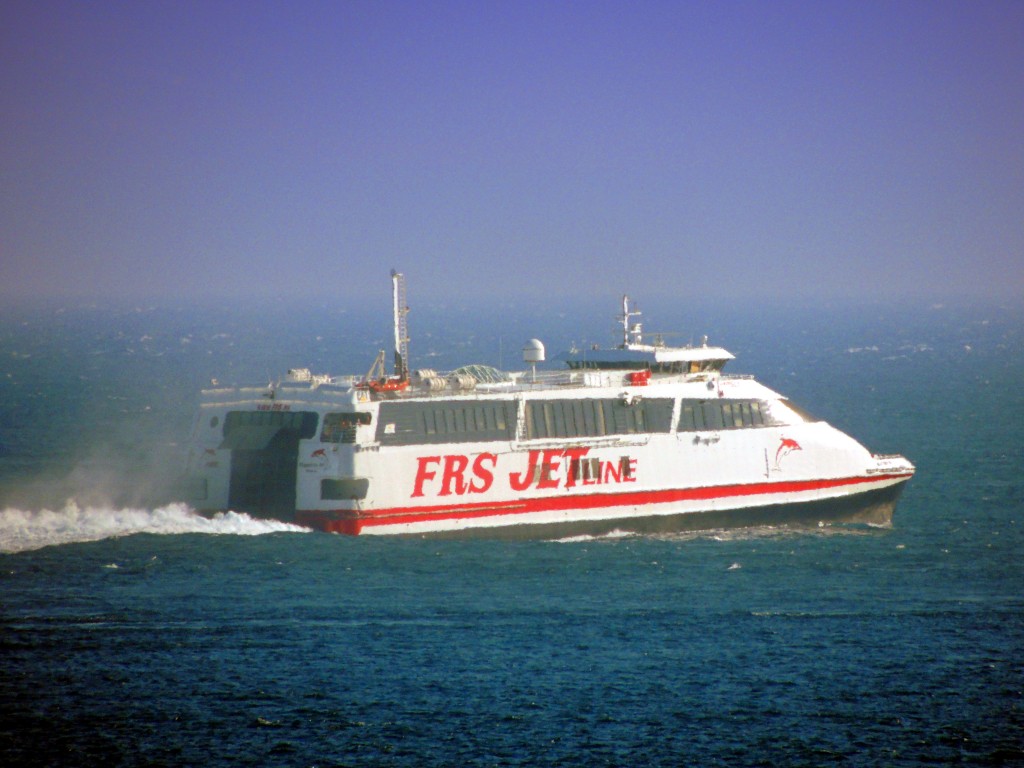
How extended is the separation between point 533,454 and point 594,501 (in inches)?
105

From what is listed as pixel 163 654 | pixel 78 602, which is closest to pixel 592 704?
pixel 163 654

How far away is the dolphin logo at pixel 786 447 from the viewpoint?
44625 mm

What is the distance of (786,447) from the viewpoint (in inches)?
1759

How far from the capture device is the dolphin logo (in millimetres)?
44625

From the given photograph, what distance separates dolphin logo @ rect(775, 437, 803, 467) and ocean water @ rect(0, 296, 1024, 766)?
2.63 m

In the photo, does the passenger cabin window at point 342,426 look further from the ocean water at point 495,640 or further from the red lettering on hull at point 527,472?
the ocean water at point 495,640

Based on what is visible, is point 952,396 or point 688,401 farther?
point 952,396

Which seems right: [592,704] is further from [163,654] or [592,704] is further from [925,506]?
[925,506]

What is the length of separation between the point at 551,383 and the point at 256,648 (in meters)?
16.1

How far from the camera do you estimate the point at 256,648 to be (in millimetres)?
30453

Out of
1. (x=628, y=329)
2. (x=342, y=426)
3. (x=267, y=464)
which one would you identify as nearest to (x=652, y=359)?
(x=628, y=329)

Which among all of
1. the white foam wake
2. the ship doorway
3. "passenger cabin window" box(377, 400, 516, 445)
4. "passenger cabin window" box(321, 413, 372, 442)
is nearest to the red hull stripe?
the ship doorway

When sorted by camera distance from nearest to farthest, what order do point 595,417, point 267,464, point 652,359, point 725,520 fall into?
1. point 267,464
2. point 595,417
3. point 725,520
4. point 652,359

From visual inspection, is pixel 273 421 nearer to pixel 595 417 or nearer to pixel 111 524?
pixel 111 524
